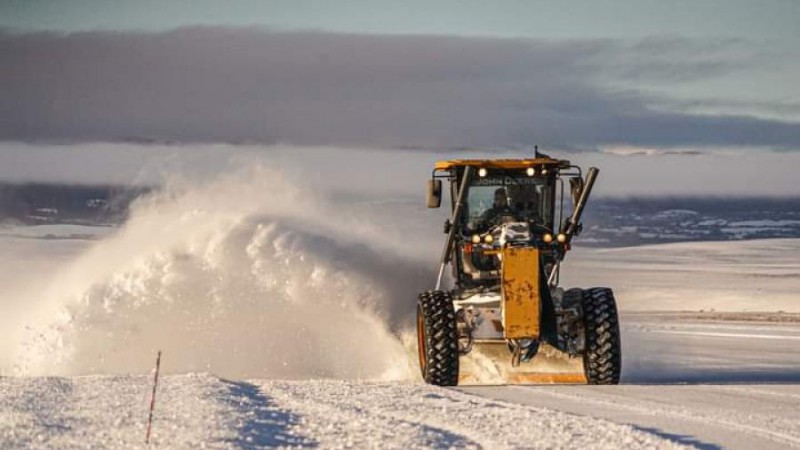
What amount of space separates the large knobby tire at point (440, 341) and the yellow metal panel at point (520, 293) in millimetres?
840

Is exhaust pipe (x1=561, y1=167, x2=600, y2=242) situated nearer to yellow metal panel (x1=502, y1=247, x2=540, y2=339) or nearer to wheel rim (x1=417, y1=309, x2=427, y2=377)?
yellow metal panel (x1=502, y1=247, x2=540, y2=339)

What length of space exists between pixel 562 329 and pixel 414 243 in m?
8.70

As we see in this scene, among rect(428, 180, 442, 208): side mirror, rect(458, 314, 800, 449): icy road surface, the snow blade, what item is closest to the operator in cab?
rect(428, 180, 442, 208): side mirror

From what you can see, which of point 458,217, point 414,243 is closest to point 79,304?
point 414,243

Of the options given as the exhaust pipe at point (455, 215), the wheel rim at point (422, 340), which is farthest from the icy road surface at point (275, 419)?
the exhaust pipe at point (455, 215)

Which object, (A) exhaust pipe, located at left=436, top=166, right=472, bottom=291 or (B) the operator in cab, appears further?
(B) the operator in cab

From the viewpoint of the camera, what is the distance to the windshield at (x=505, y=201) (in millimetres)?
21891

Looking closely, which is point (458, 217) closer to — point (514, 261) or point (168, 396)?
point (514, 261)

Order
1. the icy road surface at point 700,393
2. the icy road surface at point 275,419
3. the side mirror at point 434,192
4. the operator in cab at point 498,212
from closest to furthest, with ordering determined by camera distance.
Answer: the icy road surface at point 275,419 < the icy road surface at point 700,393 < the side mirror at point 434,192 < the operator in cab at point 498,212

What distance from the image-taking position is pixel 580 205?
69.9 feet

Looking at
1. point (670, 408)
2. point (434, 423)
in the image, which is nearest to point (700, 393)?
point (670, 408)

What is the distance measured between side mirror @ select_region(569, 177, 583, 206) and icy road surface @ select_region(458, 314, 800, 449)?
9.31 ft

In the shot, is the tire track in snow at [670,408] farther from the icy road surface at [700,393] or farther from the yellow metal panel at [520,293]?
the yellow metal panel at [520,293]

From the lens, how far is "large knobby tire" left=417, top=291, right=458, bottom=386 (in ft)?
67.2
